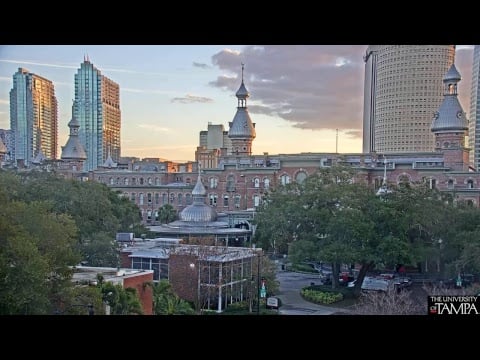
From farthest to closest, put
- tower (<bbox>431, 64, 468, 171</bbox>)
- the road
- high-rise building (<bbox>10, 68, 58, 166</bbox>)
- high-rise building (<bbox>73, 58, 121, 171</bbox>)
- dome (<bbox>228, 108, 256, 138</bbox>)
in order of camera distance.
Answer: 1. dome (<bbox>228, 108, 256, 138</bbox>)
2. tower (<bbox>431, 64, 468, 171</bbox>)
3. the road
4. high-rise building (<bbox>73, 58, 121, 171</bbox>)
5. high-rise building (<bbox>10, 68, 58, 166</bbox>)

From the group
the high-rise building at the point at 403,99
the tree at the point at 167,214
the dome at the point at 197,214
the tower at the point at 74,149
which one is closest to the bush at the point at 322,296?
the dome at the point at 197,214

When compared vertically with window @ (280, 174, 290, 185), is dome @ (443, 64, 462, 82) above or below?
above

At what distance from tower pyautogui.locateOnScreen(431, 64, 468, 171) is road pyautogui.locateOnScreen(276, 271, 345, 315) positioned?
534 cm

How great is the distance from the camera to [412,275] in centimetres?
754

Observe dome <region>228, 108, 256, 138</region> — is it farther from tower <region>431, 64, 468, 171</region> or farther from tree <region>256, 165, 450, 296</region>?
tree <region>256, 165, 450, 296</region>

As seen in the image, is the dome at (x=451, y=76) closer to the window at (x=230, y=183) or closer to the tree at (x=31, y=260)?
the window at (x=230, y=183)

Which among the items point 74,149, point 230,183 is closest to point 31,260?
point 74,149

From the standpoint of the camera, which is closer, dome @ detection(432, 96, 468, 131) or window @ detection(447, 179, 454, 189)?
window @ detection(447, 179, 454, 189)

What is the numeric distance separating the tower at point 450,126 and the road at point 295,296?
5341mm

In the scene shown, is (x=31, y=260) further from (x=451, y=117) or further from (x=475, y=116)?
(x=451, y=117)

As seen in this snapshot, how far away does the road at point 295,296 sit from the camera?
6.53 meters

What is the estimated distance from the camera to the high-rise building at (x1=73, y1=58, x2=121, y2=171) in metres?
6.24

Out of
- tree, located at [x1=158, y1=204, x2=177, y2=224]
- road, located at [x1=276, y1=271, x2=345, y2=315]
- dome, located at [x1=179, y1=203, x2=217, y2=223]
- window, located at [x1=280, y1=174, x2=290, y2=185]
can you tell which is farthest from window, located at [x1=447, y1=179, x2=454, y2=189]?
tree, located at [x1=158, y1=204, x2=177, y2=224]
